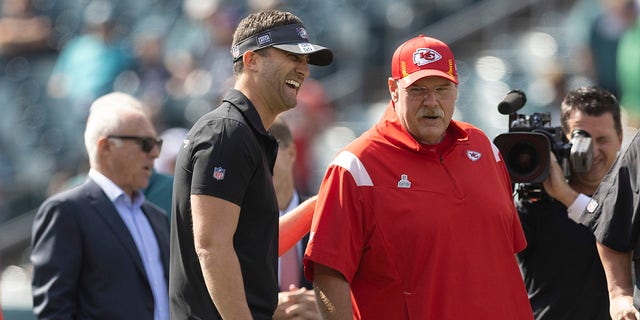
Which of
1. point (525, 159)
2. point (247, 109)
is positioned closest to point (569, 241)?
point (525, 159)

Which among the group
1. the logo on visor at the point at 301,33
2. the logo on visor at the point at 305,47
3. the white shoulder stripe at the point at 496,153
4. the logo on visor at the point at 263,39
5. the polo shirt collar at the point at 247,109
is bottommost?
the white shoulder stripe at the point at 496,153

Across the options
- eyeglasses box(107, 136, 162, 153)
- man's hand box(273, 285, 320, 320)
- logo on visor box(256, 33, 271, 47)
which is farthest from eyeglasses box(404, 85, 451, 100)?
eyeglasses box(107, 136, 162, 153)

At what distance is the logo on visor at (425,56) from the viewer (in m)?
4.69

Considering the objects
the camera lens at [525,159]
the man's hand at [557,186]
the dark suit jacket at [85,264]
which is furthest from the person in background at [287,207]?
the man's hand at [557,186]

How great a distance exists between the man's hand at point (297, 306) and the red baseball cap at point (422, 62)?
1.04 metres

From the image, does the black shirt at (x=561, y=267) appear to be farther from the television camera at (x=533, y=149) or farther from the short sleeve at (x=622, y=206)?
the short sleeve at (x=622, y=206)

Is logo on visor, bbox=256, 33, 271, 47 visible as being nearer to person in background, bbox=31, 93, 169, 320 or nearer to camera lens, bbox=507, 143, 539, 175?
camera lens, bbox=507, 143, 539, 175

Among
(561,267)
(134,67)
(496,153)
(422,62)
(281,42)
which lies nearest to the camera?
(281,42)

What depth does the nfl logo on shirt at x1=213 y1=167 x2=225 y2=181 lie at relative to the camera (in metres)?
4.06

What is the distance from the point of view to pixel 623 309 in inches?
190

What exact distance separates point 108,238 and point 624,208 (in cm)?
241

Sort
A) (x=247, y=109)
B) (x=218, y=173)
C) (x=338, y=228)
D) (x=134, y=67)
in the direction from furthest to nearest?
1. (x=134, y=67)
2. (x=338, y=228)
3. (x=247, y=109)
4. (x=218, y=173)

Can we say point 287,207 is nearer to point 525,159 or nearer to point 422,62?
point 525,159

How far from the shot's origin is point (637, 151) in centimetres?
484
